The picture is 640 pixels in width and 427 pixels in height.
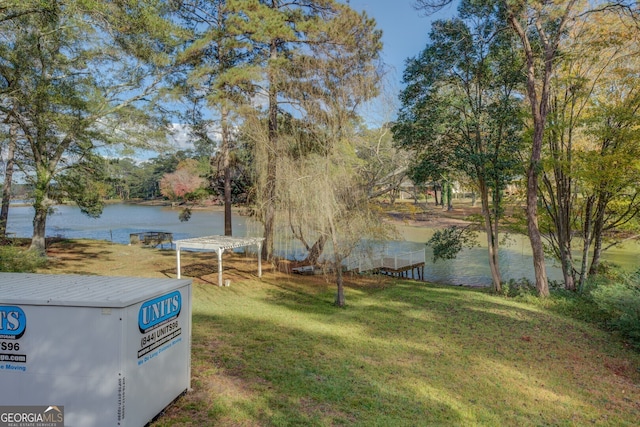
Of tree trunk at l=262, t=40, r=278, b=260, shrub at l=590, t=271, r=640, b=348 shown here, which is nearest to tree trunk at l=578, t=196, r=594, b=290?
shrub at l=590, t=271, r=640, b=348

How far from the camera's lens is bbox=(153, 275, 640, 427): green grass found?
3438mm

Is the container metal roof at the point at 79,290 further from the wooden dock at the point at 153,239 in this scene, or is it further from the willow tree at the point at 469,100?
the wooden dock at the point at 153,239

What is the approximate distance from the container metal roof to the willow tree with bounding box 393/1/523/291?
27.3 feet

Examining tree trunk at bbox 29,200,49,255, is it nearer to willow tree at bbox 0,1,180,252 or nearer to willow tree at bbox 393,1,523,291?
willow tree at bbox 0,1,180,252

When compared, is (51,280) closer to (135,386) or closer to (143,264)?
(135,386)

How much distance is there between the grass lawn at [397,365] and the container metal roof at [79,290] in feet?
3.78

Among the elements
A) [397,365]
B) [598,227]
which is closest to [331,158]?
[397,365]

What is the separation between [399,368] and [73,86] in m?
10.9

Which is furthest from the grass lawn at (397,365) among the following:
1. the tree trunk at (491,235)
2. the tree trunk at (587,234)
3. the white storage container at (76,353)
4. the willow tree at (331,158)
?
the tree trunk at (587,234)

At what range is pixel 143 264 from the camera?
38.5ft

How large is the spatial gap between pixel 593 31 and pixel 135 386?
12.4 metres

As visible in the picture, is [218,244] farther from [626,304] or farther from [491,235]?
[626,304]

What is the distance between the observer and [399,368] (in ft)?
15.2

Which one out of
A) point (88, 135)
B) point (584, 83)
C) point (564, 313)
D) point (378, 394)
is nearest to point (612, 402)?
point (378, 394)
